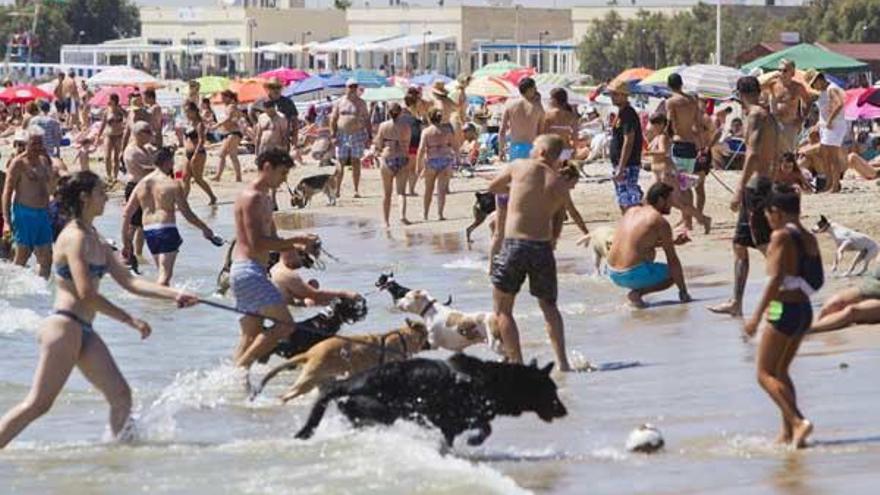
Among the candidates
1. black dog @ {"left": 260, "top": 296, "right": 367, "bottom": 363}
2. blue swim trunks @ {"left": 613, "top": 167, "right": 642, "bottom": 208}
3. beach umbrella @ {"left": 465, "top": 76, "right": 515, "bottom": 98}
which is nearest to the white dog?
black dog @ {"left": 260, "top": 296, "right": 367, "bottom": 363}

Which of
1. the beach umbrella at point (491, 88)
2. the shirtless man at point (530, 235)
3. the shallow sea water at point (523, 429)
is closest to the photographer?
the shallow sea water at point (523, 429)

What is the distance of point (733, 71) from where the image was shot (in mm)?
34188

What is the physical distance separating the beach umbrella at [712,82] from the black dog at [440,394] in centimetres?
2368

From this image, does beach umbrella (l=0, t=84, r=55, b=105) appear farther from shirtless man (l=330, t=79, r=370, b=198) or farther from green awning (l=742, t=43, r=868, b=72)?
shirtless man (l=330, t=79, r=370, b=198)

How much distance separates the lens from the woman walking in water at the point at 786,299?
922 centimetres

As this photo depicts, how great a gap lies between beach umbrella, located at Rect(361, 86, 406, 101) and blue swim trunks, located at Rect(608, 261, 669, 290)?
30157 mm

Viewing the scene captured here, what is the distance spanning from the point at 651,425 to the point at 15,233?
8327 millimetres

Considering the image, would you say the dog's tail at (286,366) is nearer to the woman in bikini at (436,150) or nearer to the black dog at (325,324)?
the black dog at (325,324)

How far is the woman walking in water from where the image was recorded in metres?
9.22

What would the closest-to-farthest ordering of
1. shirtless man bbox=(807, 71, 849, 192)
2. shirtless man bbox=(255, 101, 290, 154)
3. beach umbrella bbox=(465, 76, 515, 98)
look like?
shirtless man bbox=(807, 71, 849, 192), shirtless man bbox=(255, 101, 290, 154), beach umbrella bbox=(465, 76, 515, 98)

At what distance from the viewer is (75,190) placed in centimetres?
945

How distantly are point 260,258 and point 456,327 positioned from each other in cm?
141

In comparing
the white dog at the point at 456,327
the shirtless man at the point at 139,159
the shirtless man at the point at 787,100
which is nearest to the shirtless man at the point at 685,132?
the shirtless man at the point at 787,100

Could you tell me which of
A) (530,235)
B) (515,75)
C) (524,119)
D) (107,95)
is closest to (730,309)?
(530,235)
